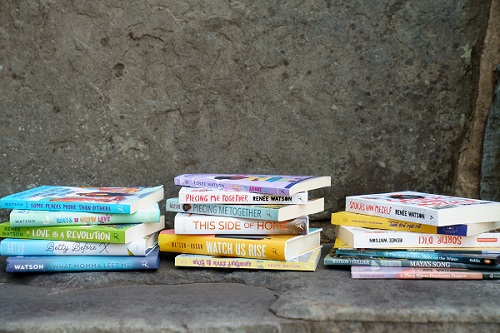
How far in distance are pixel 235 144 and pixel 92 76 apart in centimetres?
48

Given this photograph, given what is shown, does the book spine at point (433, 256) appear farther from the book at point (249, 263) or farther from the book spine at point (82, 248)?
the book spine at point (82, 248)

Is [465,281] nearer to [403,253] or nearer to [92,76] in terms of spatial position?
[403,253]

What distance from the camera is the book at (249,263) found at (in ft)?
5.20

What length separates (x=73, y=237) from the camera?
1619 millimetres

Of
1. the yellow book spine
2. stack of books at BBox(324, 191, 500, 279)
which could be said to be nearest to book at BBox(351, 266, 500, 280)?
stack of books at BBox(324, 191, 500, 279)

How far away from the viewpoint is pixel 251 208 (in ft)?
5.26

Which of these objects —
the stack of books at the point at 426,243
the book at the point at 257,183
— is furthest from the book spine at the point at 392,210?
the book at the point at 257,183

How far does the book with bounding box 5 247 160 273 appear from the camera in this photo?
5.32 ft

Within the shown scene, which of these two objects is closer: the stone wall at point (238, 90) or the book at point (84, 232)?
the book at point (84, 232)

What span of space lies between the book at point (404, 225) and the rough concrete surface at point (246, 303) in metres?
0.13

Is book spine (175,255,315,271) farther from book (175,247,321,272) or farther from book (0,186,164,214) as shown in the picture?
book (0,186,164,214)

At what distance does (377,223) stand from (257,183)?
0.33 m

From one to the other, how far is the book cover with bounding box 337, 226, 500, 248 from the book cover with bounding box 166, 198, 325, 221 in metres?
0.14

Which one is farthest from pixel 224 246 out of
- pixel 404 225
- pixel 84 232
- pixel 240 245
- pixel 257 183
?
pixel 404 225
